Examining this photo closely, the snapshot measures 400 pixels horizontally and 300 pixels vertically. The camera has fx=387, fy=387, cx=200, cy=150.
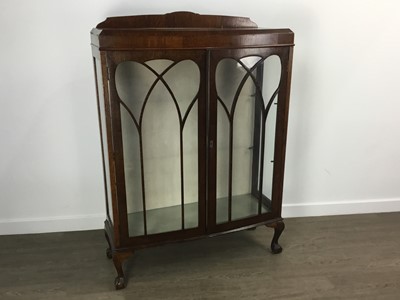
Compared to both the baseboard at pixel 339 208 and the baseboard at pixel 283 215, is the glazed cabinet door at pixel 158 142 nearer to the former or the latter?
the baseboard at pixel 283 215

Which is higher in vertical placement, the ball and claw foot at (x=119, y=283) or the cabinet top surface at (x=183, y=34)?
the cabinet top surface at (x=183, y=34)

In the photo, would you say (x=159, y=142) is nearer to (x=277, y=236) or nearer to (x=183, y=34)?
(x=183, y=34)

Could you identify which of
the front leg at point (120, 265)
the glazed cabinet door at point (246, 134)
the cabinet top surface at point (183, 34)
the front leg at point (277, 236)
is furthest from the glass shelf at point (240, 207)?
the cabinet top surface at point (183, 34)

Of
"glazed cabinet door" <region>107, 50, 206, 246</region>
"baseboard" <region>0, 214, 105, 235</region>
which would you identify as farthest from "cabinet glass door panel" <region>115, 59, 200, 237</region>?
"baseboard" <region>0, 214, 105, 235</region>

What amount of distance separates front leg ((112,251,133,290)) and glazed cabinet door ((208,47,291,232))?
39cm

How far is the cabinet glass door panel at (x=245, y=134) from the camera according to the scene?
64.0 inches

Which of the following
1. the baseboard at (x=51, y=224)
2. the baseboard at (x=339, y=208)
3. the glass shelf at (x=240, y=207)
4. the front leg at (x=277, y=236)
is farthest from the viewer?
the baseboard at (x=339, y=208)

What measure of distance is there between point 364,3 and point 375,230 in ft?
4.09

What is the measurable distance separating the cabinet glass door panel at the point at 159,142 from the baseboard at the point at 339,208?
0.82 m

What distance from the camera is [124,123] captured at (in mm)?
1537

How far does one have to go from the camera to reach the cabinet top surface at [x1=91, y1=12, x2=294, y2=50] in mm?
1409

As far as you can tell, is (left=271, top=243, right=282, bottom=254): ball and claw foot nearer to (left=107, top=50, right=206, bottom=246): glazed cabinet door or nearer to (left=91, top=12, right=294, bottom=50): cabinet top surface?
(left=107, top=50, right=206, bottom=246): glazed cabinet door

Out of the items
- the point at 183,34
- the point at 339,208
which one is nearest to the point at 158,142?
the point at 183,34

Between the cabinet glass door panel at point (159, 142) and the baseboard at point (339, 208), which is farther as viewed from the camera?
the baseboard at point (339, 208)
